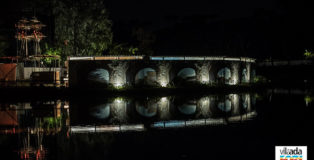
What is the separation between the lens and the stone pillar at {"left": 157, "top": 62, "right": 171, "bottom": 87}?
105ft

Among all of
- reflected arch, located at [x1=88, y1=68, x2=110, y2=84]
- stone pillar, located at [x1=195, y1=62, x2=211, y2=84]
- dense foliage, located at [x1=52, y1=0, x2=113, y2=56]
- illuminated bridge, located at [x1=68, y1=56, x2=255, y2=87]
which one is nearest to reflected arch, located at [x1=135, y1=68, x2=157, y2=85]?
illuminated bridge, located at [x1=68, y1=56, x2=255, y2=87]

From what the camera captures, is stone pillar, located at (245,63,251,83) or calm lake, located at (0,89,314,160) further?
stone pillar, located at (245,63,251,83)

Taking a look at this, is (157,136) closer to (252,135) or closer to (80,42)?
(252,135)

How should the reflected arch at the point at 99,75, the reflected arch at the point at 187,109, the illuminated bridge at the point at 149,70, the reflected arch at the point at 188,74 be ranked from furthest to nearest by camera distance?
the reflected arch at the point at 188,74 → the reflected arch at the point at 99,75 → the illuminated bridge at the point at 149,70 → the reflected arch at the point at 187,109

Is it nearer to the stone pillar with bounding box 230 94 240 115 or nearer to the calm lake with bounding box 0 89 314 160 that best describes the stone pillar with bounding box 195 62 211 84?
the stone pillar with bounding box 230 94 240 115

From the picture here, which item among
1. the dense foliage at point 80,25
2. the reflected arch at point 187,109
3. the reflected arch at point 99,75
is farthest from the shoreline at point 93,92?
the dense foliage at point 80,25

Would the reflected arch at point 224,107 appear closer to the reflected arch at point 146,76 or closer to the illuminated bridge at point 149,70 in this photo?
the illuminated bridge at point 149,70

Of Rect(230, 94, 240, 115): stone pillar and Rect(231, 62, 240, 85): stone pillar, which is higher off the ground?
Rect(231, 62, 240, 85): stone pillar

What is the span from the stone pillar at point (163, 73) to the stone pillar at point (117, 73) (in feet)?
11.4

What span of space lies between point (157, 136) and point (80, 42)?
29523 mm

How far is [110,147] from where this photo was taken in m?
9.05

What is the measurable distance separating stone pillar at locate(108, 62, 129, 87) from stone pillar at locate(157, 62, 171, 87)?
11.4 feet

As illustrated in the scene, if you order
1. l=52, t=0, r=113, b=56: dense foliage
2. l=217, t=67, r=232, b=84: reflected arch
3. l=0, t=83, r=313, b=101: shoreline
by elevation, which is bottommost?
l=0, t=83, r=313, b=101: shoreline

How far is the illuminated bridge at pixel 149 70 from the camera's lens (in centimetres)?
2967
